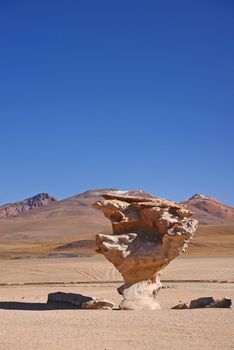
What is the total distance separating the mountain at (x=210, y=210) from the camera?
415ft

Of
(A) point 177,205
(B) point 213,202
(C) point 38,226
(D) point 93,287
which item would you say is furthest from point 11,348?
(B) point 213,202

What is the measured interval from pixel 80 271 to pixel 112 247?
743 inches

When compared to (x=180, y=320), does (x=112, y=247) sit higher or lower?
higher

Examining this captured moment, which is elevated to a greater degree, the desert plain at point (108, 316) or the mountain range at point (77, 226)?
the mountain range at point (77, 226)

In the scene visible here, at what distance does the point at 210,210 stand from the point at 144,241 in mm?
122340

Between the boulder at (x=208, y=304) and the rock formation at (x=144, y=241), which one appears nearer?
the boulder at (x=208, y=304)

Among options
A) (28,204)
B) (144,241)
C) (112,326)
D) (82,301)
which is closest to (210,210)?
(28,204)

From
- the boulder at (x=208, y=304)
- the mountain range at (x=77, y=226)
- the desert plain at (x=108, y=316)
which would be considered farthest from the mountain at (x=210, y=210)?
the boulder at (x=208, y=304)

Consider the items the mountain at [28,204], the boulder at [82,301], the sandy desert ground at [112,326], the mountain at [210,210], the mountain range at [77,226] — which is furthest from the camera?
the mountain at [28,204]

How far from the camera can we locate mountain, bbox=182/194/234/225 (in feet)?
415

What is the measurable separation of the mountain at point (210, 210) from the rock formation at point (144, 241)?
105 m

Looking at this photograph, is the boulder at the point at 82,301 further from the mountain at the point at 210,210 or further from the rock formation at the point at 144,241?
the mountain at the point at 210,210

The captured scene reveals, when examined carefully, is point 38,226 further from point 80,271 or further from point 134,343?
point 134,343

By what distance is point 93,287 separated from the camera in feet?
81.9
